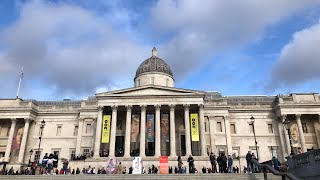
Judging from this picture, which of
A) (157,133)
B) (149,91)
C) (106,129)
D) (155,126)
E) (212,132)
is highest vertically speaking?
(149,91)

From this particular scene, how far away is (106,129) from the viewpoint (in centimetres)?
3959

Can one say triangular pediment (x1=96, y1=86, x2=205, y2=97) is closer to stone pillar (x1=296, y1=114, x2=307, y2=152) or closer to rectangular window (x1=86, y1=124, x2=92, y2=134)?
rectangular window (x1=86, y1=124, x2=92, y2=134)

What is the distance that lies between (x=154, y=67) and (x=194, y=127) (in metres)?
14.4

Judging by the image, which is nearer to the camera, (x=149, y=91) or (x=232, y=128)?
(x=149, y=91)

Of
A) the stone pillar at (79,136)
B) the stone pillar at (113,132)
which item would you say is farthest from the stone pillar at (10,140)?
the stone pillar at (113,132)

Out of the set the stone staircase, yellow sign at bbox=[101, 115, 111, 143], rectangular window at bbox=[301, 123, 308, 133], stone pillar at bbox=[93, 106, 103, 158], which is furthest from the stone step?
rectangular window at bbox=[301, 123, 308, 133]

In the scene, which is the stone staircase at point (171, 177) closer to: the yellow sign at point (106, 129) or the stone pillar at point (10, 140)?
the yellow sign at point (106, 129)

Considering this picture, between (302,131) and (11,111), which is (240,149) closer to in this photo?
(302,131)

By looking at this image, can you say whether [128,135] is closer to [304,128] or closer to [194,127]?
[194,127]

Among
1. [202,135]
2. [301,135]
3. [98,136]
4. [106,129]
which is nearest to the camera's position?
[202,135]

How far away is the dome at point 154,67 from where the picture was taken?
49.0 m

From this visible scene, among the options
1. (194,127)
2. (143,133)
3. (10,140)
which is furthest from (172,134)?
(10,140)

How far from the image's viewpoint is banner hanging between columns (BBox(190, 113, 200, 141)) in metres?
38.4

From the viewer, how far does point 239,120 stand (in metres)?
45.8
